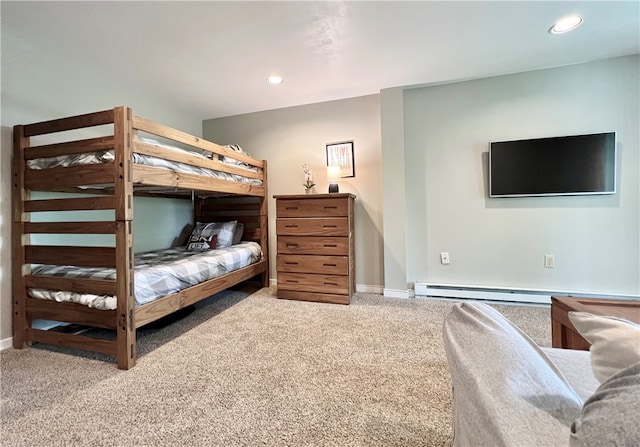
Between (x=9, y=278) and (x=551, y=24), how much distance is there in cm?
430

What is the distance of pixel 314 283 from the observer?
280cm

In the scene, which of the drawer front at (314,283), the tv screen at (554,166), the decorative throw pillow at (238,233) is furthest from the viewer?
the decorative throw pillow at (238,233)

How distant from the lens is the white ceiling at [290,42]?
1758mm

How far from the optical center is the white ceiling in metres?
1.76

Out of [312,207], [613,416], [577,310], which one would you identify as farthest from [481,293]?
[613,416]

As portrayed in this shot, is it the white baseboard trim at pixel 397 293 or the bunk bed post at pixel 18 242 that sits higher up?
the bunk bed post at pixel 18 242

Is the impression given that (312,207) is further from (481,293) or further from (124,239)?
(481,293)

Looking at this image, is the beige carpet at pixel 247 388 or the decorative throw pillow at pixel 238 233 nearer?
the beige carpet at pixel 247 388

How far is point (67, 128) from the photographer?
5.75 ft

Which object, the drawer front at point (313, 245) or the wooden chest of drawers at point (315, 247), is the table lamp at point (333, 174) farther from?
the drawer front at point (313, 245)

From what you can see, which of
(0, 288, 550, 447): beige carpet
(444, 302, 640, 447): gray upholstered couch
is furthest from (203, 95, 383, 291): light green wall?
(444, 302, 640, 447): gray upholstered couch

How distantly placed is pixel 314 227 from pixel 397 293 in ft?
3.85

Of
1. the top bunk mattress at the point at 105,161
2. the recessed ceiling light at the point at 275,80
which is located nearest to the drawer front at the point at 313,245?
the top bunk mattress at the point at 105,161

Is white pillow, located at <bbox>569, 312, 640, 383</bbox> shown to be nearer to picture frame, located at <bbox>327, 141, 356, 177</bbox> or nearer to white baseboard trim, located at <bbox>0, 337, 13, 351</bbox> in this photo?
picture frame, located at <bbox>327, 141, 356, 177</bbox>
